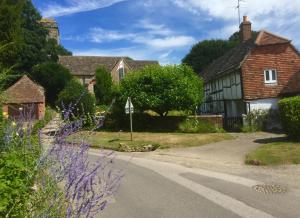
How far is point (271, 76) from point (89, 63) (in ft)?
134

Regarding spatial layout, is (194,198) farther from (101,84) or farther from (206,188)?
(101,84)

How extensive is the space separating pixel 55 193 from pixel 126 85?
2814cm

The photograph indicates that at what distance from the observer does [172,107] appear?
3080 centimetres

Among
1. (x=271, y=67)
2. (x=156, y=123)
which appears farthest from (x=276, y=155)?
(x=271, y=67)

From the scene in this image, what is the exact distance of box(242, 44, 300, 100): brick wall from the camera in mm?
31078

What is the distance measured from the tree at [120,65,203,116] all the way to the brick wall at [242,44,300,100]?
12.7 feet

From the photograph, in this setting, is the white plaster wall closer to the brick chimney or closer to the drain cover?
the brick chimney

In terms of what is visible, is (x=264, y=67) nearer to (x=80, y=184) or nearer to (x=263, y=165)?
(x=263, y=165)

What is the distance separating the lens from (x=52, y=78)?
57.2 meters

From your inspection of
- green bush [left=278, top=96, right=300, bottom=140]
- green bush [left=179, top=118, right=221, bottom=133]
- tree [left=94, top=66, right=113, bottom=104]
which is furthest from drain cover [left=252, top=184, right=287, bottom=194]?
tree [left=94, top=66, right=113, bottom=104]

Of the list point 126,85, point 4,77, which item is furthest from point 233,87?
point 4,77

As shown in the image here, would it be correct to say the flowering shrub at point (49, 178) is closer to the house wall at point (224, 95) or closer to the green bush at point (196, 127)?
the green bush at point (196, 127)

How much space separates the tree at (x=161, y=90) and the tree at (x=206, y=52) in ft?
126

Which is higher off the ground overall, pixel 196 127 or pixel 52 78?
pixel 52 78
